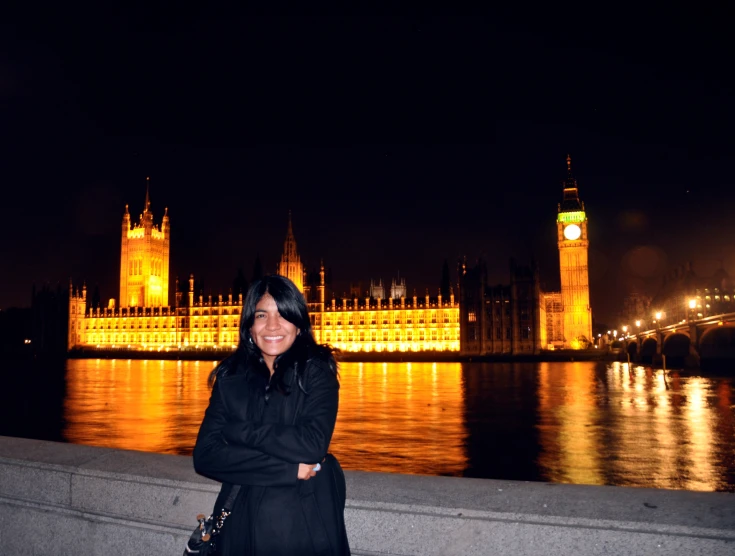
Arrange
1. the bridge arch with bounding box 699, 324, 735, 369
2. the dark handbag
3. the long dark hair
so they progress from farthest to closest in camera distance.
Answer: the bridge arch with bounding box 699, 324, 735, 369 → the long dark hair → the dark handbag

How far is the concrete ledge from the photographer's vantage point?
8.82ft

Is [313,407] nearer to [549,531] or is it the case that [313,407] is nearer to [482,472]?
[549,531]

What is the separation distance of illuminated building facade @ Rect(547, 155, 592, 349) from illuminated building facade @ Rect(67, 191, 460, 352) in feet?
61.0

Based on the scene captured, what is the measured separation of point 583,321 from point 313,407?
10568 cm

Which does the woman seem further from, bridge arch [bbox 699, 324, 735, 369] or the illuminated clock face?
the illuminated clock face

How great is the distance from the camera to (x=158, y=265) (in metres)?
138

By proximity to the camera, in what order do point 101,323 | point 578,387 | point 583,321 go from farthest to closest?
point 101,323 → point 583,321 → point 578,387

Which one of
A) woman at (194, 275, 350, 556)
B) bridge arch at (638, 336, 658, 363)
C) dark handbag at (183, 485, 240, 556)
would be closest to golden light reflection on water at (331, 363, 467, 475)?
woman at (194, 275, 350, 556)

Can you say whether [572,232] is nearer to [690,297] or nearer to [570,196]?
[570,196]

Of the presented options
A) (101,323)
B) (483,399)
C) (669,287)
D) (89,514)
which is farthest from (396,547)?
(101,323)

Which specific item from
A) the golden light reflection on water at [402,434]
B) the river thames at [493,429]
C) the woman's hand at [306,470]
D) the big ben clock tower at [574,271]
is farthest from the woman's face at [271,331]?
the big ben clock tower at [574,271]

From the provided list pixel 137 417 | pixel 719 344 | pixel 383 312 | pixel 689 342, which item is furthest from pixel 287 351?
pixel 383 312

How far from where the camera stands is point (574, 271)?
106375 millimetres

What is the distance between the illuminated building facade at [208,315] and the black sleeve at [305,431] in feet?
314
